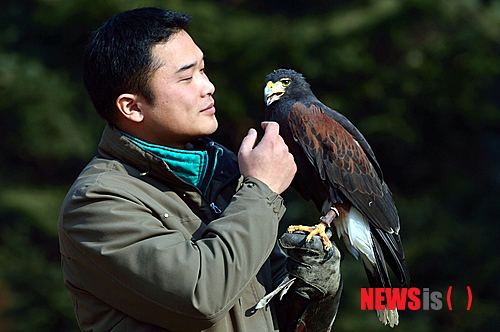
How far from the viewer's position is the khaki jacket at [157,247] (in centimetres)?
204

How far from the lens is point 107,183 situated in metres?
2.17

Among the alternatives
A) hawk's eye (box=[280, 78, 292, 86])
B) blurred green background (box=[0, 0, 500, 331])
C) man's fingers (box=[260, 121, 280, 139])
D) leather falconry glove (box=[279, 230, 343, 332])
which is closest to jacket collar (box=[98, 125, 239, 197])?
man's fingers (box=[260, 121, 280, 139])

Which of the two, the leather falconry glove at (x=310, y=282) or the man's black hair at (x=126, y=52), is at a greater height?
the man's black hair at (x=126, y=52)

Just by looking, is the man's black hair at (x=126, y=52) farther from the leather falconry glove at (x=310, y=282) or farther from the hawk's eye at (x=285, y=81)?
the hawk's eye at (x=285, y=81)

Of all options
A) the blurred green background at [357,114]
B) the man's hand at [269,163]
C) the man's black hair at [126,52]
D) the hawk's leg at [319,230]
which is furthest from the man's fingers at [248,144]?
the blurred green background at [357,114]

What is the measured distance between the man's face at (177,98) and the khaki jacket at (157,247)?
0.38ft

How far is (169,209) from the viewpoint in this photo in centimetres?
222

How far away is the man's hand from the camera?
87.0 inches

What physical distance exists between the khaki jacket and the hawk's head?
1.03m

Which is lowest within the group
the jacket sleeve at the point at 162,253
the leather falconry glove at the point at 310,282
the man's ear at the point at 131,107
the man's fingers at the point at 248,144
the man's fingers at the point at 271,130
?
the leather falconry glove at the point at 310,282

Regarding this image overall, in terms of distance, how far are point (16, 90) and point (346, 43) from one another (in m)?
3.16

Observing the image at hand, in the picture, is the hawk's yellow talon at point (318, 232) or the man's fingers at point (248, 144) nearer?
the man's fingers at point (248, 144)

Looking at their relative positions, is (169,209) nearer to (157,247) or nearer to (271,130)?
(157,247)

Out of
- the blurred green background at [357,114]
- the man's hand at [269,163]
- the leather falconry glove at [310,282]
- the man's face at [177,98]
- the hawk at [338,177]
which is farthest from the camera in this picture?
the blurred green background at [357,114]
